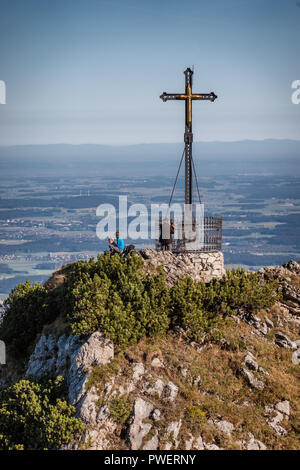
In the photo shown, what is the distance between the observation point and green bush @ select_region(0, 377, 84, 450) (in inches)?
773

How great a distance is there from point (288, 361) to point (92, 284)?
953cm

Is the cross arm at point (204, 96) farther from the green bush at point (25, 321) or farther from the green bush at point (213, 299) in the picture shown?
the green bush at point (25, 321)

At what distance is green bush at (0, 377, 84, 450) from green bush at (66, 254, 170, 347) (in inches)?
111

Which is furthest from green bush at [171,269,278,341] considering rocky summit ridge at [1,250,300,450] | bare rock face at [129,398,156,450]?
bare rock face at [129,398,156,450]

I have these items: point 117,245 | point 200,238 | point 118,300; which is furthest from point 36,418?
point 200,238

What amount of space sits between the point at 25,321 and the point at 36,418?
28.5 ft

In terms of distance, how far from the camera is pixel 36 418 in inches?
809

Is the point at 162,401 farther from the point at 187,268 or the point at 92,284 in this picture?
the point at 187,268

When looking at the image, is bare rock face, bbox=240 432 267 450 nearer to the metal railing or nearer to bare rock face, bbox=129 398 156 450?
bare rock face, bbox=129 398 156 450

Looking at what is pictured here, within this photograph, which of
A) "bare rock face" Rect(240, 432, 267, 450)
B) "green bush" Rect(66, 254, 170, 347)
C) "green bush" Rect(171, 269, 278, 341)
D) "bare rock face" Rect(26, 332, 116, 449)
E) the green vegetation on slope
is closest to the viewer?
"bare rock face" Rect(26, 332, 116, 449)

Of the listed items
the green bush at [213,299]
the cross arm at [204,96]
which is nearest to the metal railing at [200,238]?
the green bush at [213,299]

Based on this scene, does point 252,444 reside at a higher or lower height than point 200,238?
lower

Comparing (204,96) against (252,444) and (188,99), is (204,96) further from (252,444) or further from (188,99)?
(252,444)

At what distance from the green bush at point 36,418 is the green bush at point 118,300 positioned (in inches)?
Result: 111
